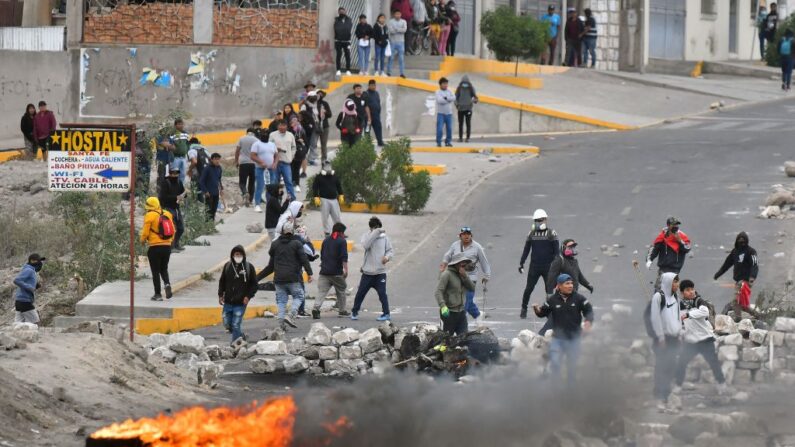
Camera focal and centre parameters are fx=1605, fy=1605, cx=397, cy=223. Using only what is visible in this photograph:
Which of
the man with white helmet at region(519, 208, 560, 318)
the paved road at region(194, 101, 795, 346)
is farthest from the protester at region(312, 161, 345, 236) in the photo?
the man with white helmet at region(519, 208, 560, 318)

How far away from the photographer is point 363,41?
123ft

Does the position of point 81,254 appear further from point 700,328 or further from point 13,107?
point 13,107

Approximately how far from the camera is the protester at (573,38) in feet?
151

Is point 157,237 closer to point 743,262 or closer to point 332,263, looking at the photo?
point 332,263

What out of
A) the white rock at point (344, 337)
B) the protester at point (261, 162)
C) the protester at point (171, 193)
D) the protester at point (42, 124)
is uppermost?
the protester at point (42, 124)

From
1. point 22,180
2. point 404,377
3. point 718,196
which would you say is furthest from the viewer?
point 22,180

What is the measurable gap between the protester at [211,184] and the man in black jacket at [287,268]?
5483mm

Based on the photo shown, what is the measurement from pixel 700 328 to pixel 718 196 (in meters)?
12.7

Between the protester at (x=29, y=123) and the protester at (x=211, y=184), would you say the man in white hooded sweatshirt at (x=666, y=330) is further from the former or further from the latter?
the protester at (x=29, y=123)

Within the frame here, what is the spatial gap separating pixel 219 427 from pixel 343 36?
25619 mm

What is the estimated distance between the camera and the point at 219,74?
37781 mm

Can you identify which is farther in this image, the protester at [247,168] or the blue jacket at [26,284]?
the protester at [247,168]

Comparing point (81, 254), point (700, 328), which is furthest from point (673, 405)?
point (81, 254)

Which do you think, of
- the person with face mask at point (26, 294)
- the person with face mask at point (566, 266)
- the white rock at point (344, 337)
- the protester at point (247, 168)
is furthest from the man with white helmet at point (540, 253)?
the protester at point (247, 168)
